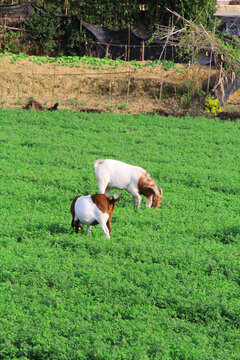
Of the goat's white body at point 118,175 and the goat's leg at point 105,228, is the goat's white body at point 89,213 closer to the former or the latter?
the goat's leg at point 105,228

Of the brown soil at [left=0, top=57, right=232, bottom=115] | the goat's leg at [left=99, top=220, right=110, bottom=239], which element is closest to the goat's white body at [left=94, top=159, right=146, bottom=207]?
the goat's leg at [left=99, top=220, right=110, bottom=239]

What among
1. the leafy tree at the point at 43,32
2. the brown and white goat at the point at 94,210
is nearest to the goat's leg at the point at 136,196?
the brown and white goat at the point at 94,210

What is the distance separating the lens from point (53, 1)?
32.1m

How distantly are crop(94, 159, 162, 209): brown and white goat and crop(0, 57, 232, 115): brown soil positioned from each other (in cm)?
1025

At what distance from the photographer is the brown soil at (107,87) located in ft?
63.7

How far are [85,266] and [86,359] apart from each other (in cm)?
190

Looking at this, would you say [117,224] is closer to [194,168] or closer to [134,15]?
[194,168]

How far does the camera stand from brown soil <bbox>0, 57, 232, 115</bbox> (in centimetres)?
1942

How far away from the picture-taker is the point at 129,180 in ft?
28.7

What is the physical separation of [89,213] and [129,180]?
1655 millimetres

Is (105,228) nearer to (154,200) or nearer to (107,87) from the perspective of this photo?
(154,200)

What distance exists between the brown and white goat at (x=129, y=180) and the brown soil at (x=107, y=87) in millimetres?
10250

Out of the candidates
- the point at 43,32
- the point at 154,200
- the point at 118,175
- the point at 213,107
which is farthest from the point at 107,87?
the point at 154,200

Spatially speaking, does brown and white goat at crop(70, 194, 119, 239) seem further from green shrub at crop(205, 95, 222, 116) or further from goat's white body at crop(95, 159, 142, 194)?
green shrub at crop(205, 95, 222, 116)
